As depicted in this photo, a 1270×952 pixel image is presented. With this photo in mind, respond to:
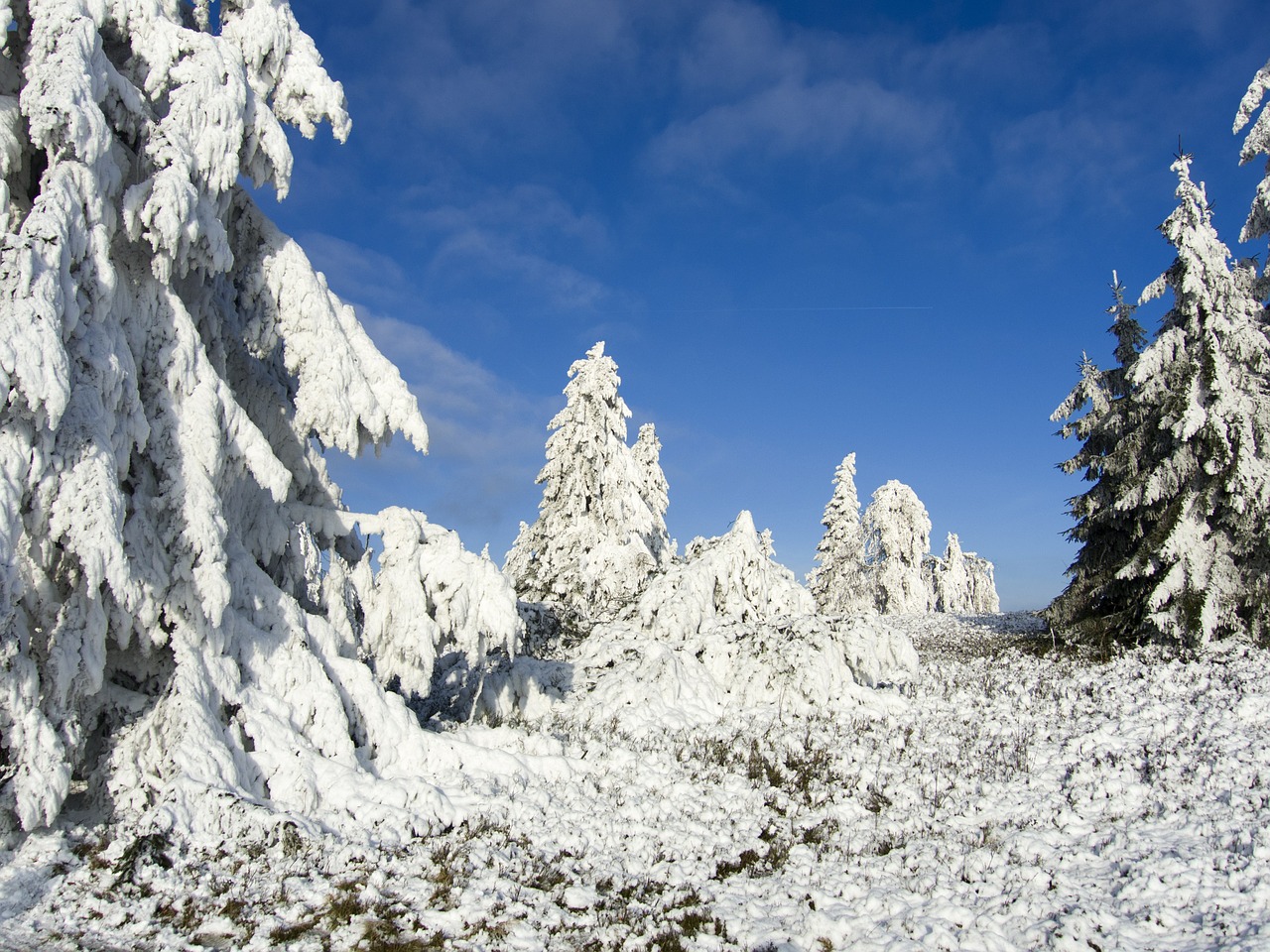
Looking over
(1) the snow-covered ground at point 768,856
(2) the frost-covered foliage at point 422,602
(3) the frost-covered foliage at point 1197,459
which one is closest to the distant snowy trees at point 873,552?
(3) the frost-covered foliage at point 1197,459

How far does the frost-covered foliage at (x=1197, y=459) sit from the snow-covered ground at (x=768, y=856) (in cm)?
407

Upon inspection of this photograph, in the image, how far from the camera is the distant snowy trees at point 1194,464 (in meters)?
16.9

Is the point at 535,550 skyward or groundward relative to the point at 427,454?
skyward

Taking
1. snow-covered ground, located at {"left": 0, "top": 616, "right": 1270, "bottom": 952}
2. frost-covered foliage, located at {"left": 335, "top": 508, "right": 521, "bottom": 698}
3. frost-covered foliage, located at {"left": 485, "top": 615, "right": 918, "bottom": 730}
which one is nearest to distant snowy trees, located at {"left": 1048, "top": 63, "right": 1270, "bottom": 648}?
snow-covered ground, located at {"left": 0, "top": 616, "right": 1270, "bottom": 952}

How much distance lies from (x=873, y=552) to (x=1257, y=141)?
3679cm

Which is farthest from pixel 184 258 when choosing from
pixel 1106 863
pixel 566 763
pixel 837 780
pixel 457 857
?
pixel 1106 863

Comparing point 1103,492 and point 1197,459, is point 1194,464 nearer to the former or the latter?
point 1197,459

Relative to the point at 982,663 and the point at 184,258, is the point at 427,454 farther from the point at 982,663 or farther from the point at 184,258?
the point at 982,663

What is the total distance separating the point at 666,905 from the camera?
7.57m

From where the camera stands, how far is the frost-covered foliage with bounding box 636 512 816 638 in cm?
1934

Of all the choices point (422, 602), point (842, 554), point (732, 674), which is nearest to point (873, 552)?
point (842, 554)

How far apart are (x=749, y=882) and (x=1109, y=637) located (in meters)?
15.3

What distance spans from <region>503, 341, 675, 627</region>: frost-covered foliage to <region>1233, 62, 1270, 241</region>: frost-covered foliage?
18426 millimetres

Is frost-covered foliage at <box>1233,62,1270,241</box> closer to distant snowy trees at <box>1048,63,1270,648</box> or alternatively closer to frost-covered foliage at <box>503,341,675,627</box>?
distant snowy trees at <box>1048,63,1270,648</box>
